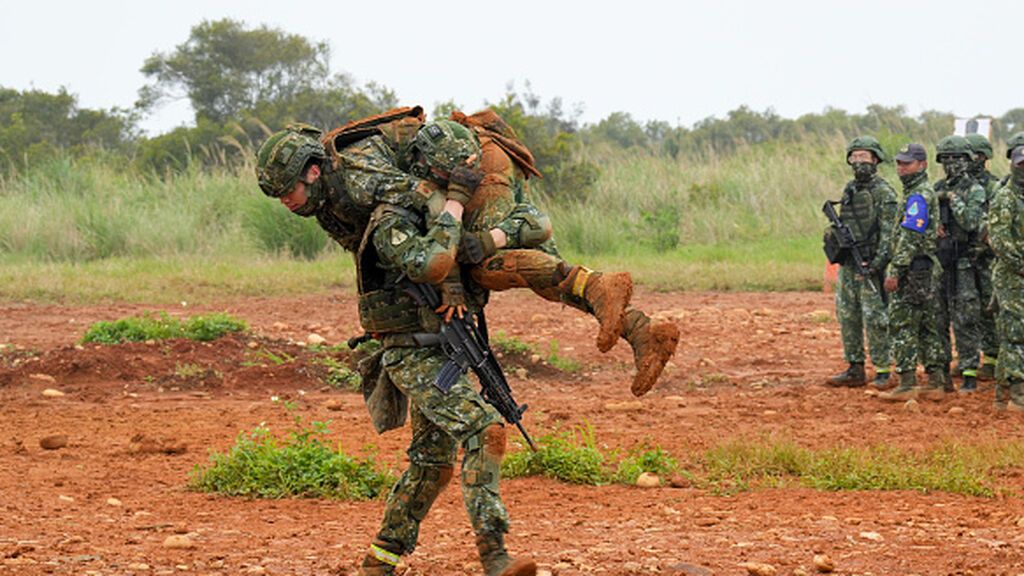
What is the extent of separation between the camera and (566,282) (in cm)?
595

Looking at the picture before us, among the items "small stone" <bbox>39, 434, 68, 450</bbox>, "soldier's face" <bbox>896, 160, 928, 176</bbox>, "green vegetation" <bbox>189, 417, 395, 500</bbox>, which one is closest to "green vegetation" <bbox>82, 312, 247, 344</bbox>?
"small stone" <bbox>39, 434, 68, 450</bbox>

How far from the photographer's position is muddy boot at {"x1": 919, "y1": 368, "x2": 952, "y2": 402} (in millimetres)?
11789

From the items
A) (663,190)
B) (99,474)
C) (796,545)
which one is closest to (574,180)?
(663,190)

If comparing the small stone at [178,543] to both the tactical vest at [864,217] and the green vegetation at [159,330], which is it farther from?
the tactical vest at [864,217]

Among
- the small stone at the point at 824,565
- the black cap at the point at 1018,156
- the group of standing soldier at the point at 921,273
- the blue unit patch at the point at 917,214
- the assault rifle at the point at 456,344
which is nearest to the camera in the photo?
the assault rifle at the point at 456,344

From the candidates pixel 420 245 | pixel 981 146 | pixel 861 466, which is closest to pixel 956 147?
pixel 981 146

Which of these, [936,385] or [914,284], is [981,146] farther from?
[936,385]

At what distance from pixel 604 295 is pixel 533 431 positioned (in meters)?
4.44

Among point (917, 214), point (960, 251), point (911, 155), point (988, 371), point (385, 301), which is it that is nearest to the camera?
point (385, 301)

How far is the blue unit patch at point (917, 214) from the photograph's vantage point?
11461 mm

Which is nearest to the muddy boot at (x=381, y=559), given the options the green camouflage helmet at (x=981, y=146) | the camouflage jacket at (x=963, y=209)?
the camouflage jacket at (x=963, y=209)

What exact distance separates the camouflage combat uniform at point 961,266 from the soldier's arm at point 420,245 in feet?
23.6

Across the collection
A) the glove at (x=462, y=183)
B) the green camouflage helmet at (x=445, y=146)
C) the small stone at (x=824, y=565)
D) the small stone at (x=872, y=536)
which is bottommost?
the small stone at (x=872, y=536)

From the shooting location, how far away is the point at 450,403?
5.84 m
